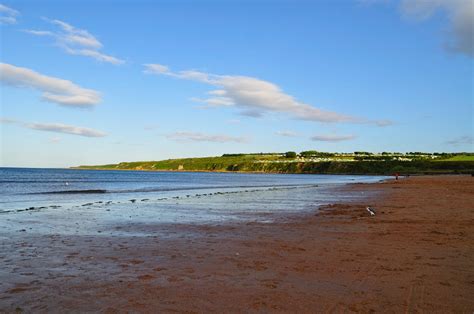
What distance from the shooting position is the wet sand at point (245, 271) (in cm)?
661

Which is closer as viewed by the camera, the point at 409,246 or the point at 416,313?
the point at 416,313

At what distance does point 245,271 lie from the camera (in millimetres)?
8727

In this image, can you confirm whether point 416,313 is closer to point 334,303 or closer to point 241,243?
point 334,303

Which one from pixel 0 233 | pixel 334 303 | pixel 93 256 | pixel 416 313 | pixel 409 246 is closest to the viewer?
pixel 416 313

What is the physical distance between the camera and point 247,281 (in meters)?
7.92

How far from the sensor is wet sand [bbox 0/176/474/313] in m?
6.61

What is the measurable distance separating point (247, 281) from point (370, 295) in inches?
92.7

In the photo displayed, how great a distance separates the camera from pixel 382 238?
12.8 metres

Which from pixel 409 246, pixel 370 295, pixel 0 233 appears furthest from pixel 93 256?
pixel 409 246

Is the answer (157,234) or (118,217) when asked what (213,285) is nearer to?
(157,234)

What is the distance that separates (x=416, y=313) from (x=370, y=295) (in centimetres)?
97

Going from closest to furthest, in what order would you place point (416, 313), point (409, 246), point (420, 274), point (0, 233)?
1. point (416, 313)
2. point (420, 274)
3. point (409, 246)
4. point (0, 233)

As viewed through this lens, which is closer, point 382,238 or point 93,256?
point 93,256

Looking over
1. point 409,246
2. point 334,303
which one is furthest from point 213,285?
point 409,246
